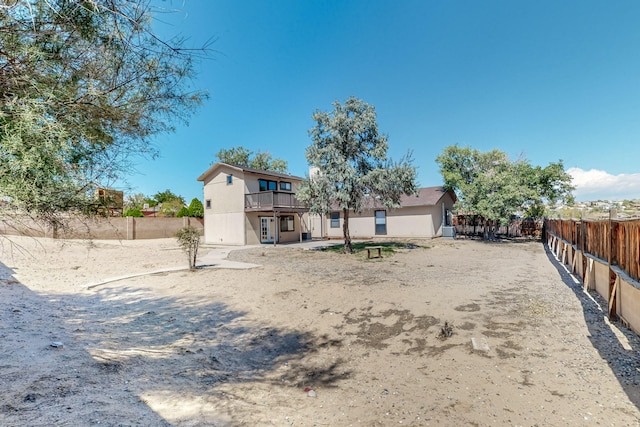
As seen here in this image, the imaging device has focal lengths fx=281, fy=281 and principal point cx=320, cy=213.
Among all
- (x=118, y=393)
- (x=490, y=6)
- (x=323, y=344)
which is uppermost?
(x=490, y=6)

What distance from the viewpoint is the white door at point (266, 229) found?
73.4 ft

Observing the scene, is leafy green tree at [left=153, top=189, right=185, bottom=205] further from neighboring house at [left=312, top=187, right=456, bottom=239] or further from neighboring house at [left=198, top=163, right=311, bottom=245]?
neighboring house at [left=312, top=187, right=456, bottom=239]

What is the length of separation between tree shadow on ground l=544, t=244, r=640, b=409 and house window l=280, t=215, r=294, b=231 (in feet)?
63.3

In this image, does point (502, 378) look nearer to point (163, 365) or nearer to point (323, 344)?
point (323, 344)

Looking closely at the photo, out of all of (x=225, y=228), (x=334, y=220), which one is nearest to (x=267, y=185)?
(x=225, y=228)

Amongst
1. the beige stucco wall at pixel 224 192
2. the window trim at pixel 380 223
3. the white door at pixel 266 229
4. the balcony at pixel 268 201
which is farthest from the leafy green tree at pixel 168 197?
the window trim at pixel 380 223

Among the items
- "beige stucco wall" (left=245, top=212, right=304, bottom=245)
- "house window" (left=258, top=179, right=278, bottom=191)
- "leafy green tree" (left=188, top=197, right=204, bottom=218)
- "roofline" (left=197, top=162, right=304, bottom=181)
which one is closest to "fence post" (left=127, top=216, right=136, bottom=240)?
"leafy green tree" (left=188, top=197, right=204, bottom=218)

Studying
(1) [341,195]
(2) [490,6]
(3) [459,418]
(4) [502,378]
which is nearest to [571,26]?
(2) [490,6]

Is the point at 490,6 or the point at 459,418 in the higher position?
the point at 490,6

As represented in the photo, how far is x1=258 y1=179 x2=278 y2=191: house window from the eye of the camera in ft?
73.4

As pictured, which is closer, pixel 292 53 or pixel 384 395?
pixel 384 395

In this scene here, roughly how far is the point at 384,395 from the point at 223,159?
44.8 meters

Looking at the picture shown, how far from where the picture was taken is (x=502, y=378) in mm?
3529

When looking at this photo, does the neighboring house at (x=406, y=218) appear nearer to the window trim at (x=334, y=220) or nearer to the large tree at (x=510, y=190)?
the window trim at (x=334, y=220)
